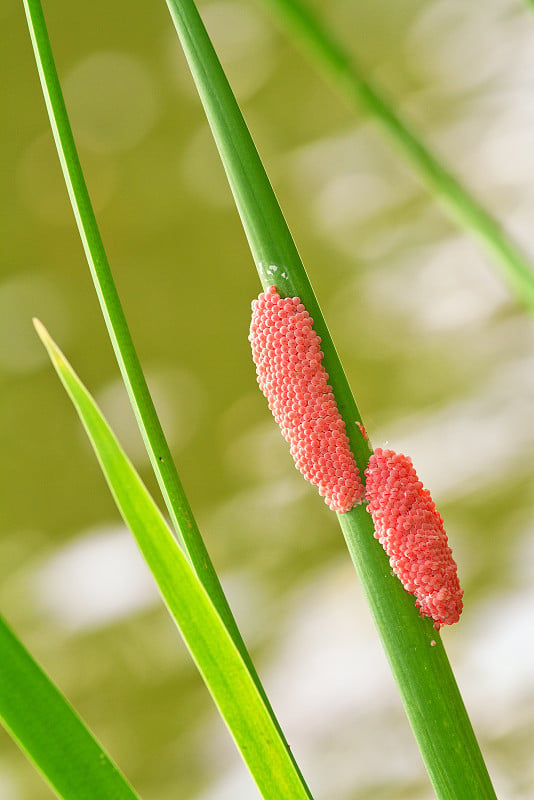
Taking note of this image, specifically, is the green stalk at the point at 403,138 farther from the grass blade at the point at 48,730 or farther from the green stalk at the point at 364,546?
the grass blade at the point at 48,730

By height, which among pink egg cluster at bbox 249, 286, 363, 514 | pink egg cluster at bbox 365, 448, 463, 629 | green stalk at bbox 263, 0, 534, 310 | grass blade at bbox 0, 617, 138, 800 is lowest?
grass blade at bbox 0, 617, 138, 800

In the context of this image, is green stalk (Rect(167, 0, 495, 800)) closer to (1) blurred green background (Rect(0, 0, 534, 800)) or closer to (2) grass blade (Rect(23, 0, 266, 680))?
(2) grass blade (Rect(23, 0, 266, 680))

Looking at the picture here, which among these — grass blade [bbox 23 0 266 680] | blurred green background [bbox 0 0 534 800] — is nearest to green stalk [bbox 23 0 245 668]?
grass blade [bbox 23 0 266 680]

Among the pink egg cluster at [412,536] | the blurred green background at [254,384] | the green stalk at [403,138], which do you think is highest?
the blurred green background at [254,384]

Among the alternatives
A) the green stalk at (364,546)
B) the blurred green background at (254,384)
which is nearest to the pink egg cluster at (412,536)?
the green stalk at (364,546)

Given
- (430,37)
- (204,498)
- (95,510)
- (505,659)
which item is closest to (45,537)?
(95,510)
